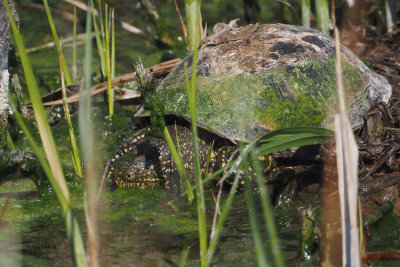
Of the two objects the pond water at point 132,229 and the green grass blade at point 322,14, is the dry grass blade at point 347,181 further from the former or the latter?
the green grass blade at point 322,14

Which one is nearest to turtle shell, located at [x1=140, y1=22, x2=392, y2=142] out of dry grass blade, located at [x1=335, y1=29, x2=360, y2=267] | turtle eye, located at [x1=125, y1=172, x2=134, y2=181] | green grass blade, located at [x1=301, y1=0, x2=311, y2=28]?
turtle eye, located at [x1=125, y1=172, x2=134, y2=181]

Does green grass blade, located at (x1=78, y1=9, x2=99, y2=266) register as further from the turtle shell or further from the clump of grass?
the turtle shell

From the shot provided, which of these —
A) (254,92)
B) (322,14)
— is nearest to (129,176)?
(254,92)

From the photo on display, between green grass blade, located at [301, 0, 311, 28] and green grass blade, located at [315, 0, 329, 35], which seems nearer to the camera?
green grass blade, located at [301, 0, 311, 28]

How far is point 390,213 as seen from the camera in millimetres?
2479

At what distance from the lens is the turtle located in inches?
135

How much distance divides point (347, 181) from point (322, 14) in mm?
3685

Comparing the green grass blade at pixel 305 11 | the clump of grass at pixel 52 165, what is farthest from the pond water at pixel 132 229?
the green grass blade at pixel 305 11

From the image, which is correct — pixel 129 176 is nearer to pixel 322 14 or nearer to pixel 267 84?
pixel 267 84

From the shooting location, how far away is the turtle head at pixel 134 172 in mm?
3463

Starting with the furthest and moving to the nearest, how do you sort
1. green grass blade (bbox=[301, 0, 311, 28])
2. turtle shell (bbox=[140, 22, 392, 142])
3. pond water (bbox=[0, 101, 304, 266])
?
1. green grass blade (bbox=[301, 0, 311, 28])
2. turtle shell (bbox=[140, 22, 392, 142])
3. pond water (bbox=[0, 101, 304, 266])

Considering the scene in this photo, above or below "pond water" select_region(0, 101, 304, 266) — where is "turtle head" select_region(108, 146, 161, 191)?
above

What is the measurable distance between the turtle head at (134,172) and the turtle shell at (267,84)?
0.38 meters

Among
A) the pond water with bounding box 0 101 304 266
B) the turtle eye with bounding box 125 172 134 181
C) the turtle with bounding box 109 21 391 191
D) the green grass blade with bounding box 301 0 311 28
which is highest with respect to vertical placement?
the green grass blade with bounding box 301 0 311 28
